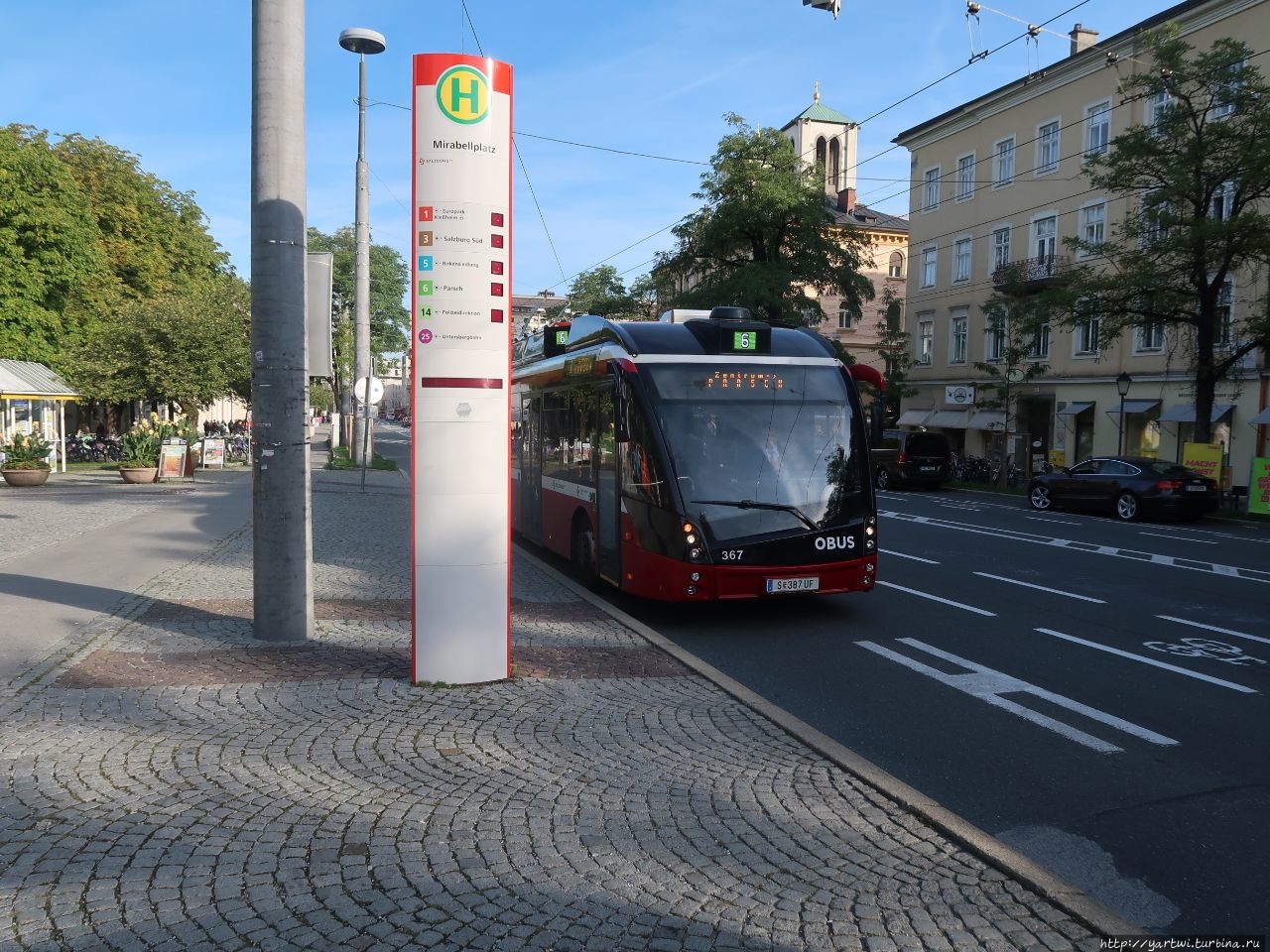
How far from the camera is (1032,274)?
37.7 metres

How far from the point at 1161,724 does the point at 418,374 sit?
5025mm

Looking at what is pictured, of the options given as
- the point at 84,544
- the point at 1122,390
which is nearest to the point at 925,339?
the point at 1122,390

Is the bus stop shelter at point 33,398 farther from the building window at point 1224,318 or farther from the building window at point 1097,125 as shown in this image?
the building window at point 1097,125

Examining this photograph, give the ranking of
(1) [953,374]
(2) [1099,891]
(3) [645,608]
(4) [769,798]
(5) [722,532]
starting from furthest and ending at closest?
1. (1) [953,374]
2. (3) [645,608]
3. (5) [722,532]
4. (4) [769,798]
5. (2) [1099,891]

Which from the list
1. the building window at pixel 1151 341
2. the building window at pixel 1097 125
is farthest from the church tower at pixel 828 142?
the building window at pixel 1151 341

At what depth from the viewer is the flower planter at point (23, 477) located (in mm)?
23031

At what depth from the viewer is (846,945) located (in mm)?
3473

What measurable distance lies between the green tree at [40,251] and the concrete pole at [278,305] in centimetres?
3302

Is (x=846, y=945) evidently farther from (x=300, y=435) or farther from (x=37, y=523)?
(x=37, y=523)

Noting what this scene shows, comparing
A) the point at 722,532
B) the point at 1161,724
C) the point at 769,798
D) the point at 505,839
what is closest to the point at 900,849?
the point at 769,798

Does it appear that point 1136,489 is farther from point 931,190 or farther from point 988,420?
point 931,190

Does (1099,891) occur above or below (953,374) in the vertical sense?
below

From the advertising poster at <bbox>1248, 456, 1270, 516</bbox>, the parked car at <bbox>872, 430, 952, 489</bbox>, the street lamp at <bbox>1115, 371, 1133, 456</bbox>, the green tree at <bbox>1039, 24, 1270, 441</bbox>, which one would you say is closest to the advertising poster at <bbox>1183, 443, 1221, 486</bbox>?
the green tree at <bbox>1039, 24, 1270, 441</bbox>

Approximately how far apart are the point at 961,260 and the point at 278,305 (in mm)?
40187
